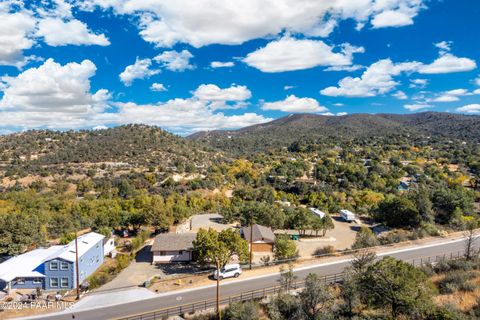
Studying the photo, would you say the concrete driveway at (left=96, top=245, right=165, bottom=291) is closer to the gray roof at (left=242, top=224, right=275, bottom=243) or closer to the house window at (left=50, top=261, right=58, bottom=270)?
the house window at (left=50, top=261, right=58, bottom=270)

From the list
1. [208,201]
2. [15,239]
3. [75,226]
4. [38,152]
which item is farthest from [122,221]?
[38,152]

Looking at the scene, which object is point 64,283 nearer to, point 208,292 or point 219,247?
point 208,292

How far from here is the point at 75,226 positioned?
172 feet

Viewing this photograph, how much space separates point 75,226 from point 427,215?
62026mm

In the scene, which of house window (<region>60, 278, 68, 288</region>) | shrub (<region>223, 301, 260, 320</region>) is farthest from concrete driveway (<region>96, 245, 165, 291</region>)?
shrub (<region>223, 301, 260, 320</region>)

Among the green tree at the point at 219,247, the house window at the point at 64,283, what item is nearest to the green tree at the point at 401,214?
the green tree at the point at 219,247

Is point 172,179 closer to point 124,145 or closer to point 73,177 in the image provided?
point 73,177

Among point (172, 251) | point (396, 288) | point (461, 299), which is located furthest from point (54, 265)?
point (461, 299)

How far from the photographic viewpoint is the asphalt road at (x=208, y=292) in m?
24.2

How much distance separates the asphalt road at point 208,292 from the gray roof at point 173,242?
32.0ft

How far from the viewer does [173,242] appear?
38.6 meters

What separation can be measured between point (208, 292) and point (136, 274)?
10900mm

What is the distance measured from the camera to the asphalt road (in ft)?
79.6

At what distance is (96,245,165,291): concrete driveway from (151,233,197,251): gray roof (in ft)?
7.67
